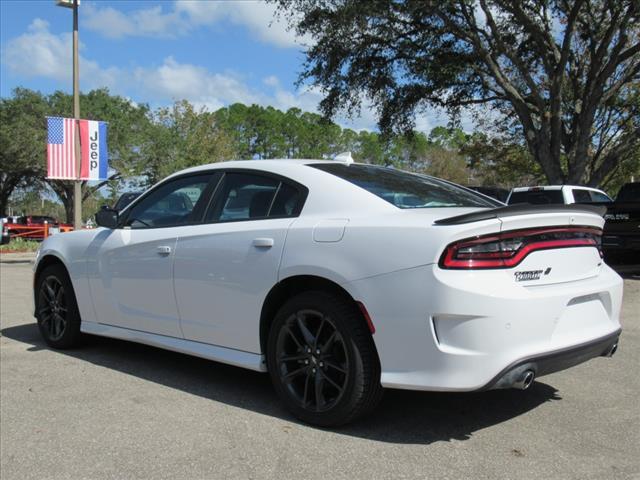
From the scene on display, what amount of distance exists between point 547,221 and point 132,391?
3030mm

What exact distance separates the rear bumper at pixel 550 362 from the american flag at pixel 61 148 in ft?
43.2

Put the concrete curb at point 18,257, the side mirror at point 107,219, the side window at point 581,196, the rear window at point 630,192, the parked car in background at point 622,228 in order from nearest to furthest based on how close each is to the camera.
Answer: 1. the side mirror at point 107,219
2. the parked car in background at point 622,228
3. the side window at point 581,196
4. the rear window at point 630,192
5. the concrete curb at point 18,257

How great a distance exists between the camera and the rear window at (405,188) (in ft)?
12.3

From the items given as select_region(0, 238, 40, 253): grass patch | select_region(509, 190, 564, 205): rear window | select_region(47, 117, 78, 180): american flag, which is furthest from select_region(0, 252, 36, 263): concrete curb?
select_region(509, 190, 564, 205): rear window

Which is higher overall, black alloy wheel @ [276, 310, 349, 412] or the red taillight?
the red taillight

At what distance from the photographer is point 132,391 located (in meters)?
4.34

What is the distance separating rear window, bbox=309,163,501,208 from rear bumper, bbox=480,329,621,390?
113 cm

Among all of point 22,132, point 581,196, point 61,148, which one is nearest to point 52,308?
point 61,148

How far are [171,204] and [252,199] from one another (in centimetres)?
96

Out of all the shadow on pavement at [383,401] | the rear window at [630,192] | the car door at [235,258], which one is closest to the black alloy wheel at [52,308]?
the shadow on pavement at [383,401]

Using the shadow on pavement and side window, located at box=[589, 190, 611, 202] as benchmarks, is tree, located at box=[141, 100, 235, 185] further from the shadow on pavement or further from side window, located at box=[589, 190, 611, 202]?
the shadow on pavement

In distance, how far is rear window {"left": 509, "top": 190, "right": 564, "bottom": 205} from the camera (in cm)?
1120

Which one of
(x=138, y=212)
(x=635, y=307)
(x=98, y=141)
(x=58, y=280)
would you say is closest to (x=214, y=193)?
(x=138, y=212)

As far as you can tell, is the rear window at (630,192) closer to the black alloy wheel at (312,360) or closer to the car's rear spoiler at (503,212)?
the car's rear spoiler at (503,212)
